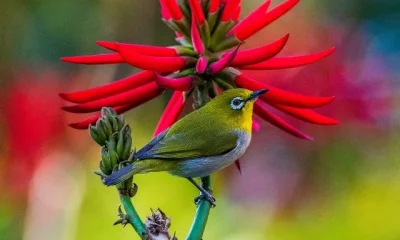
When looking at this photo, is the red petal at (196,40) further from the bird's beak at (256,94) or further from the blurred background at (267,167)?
the blurred background at (267,167)

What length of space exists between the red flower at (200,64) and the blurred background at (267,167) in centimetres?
82

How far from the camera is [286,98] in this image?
61 centimetres

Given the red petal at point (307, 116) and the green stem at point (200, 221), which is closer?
the green stem at point (200, 221)

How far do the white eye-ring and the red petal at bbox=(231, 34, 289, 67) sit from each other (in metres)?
0.03

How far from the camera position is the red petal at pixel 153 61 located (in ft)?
1.82

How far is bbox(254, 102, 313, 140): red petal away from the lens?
63cm

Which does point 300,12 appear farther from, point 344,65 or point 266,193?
point 266,193

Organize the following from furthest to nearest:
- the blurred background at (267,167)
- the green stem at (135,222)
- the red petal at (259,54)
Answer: the blurred background at (267,167), the red petal at (259,54), the green stem at (135,222)

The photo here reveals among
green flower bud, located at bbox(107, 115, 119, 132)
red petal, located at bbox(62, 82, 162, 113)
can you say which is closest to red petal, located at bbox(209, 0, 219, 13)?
red petal, located at bbox(62, 82, 162, 113)

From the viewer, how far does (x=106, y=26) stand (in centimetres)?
213

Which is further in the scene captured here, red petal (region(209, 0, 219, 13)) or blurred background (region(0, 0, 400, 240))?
blurred background (region(0, 0, 400, 240))

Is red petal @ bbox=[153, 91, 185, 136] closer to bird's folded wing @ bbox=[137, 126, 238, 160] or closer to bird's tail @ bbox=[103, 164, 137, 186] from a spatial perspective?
bird's folded wing @ bbox=[137, 126, 238, 160]

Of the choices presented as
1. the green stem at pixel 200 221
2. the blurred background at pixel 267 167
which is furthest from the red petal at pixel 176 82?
the blurred background at pixel 267 167

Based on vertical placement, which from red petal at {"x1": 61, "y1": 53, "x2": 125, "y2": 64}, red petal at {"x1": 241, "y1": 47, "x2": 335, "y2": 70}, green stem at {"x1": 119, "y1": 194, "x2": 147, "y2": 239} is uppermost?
red petal at {"x1": 61, "y1": 53, "x2": 125, "y2": 64}
